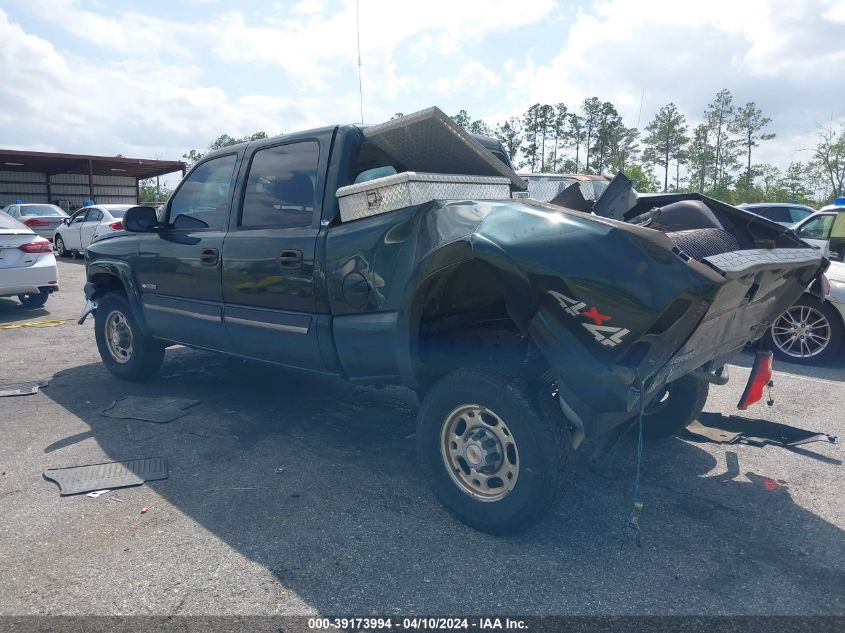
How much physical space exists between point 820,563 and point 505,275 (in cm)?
195

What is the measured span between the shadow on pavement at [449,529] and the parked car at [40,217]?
62.0 feet

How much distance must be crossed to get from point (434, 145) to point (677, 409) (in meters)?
2.35

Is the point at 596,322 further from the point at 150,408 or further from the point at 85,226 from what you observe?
the point at 85,226

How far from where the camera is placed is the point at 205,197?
4.80 m

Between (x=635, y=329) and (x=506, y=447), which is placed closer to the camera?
(x=635, y=329)

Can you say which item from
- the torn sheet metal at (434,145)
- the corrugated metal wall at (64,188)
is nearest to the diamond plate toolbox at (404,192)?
the torn sheet metal at (434,145)

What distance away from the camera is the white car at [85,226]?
16.9 meters

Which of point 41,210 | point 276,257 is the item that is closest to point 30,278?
point 276,257

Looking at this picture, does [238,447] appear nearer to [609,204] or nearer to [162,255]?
[162,255]

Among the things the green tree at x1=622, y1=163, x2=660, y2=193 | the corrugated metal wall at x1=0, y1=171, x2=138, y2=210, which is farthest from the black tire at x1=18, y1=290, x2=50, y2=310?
the corrugated metal wall at x1=0, y1=171, x2=138, y2=210

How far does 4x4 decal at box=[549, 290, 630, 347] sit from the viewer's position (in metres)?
2.62

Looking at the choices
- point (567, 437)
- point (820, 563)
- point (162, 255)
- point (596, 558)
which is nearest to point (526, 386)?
point (567, 437)

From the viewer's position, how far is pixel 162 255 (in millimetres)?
5004

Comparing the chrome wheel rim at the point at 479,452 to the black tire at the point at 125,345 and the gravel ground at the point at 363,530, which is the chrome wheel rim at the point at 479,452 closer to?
the gravel ground at the point at 363,530
